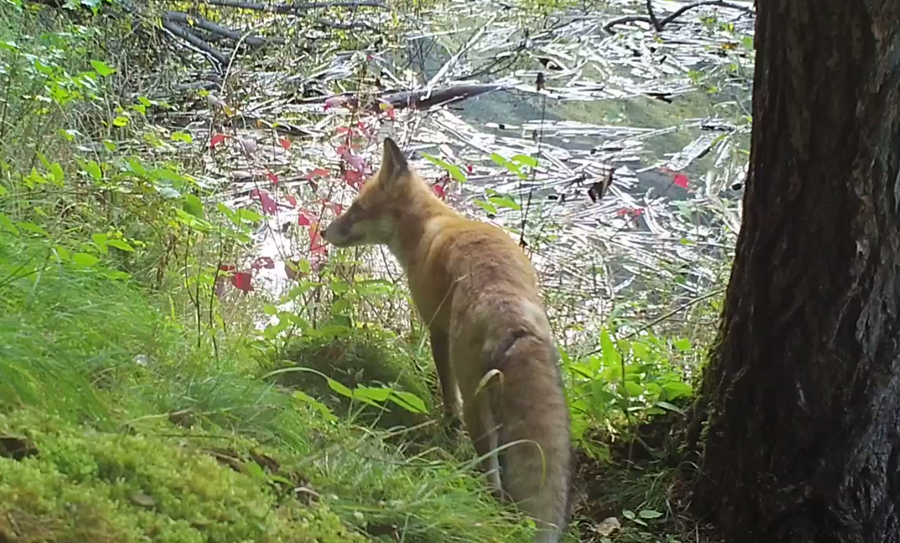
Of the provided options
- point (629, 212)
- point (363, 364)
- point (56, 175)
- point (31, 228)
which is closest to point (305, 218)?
point (363, 364)

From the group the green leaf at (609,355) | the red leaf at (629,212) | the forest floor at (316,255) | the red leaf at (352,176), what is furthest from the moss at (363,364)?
the red leaf at (629,212)

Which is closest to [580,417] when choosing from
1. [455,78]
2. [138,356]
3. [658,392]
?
[658,392]

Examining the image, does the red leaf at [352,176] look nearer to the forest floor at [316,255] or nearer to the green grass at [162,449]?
the forest floor at [316,255]

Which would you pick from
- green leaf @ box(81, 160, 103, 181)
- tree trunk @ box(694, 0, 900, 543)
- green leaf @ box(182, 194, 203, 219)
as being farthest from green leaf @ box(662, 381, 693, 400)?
green leaf @ box(81, 160, 103, 181)

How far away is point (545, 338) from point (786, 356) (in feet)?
2.30

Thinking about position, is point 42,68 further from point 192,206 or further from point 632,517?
point 632,517

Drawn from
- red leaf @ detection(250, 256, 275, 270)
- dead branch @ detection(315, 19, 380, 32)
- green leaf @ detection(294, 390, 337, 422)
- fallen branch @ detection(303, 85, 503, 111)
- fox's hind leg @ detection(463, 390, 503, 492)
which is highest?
dead branch @ detection(315, 19, 380, 32)

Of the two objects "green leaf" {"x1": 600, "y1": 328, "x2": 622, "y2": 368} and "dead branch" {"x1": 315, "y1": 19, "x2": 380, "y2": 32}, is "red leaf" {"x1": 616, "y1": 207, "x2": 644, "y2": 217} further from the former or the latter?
→ "dead branch" {"x1": 315, "y1": 19, "x2": 380, "y2": 32}

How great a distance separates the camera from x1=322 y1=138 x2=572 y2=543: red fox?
2412 mm

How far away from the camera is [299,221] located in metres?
4.15

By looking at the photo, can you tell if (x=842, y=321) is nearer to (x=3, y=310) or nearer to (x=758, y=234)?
(x=758, y=234)

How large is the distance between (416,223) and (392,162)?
294 mm

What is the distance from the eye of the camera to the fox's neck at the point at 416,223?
3.81 m

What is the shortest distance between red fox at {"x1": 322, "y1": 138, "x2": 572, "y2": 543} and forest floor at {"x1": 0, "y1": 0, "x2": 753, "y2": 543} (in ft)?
0.46
